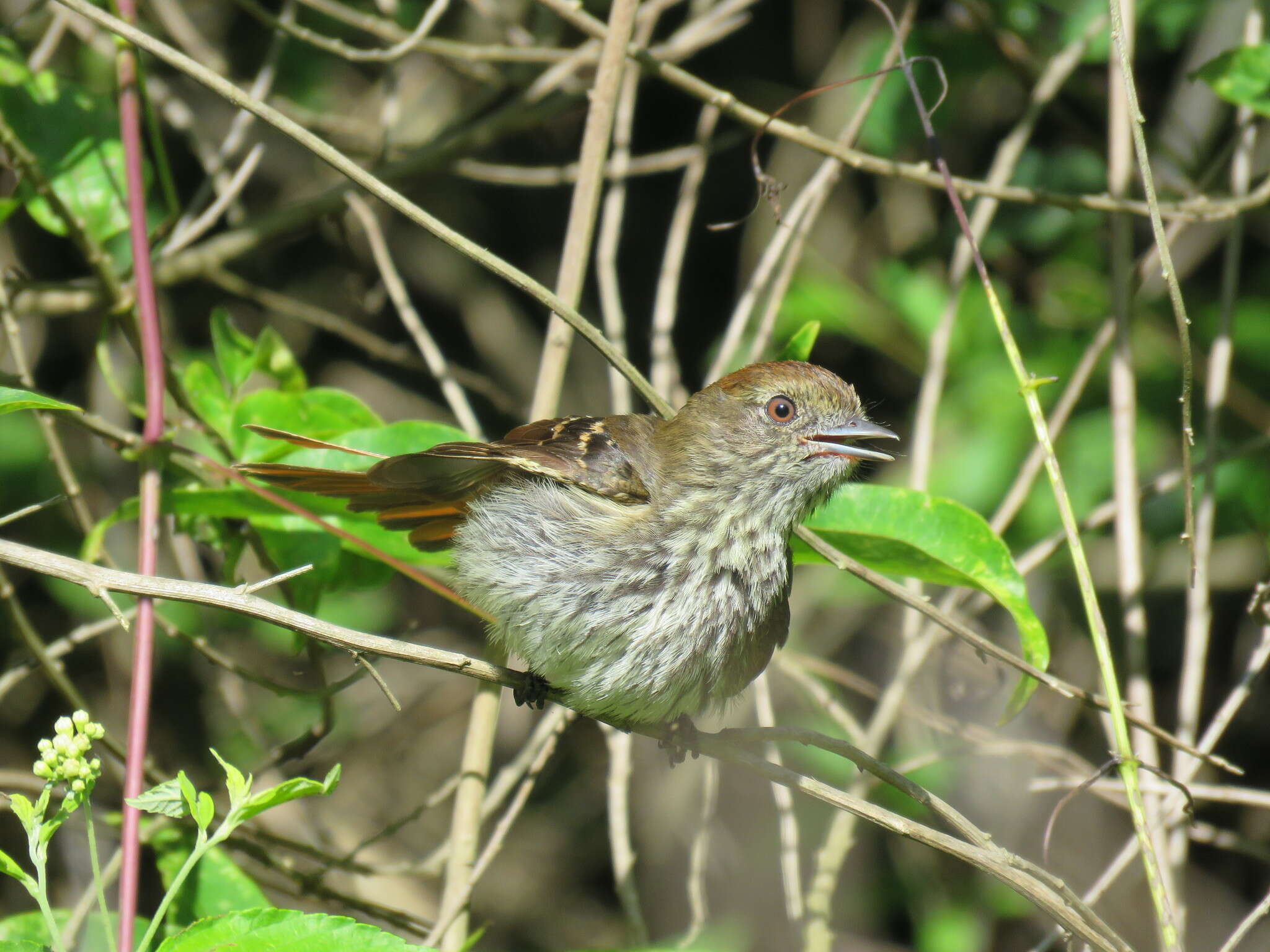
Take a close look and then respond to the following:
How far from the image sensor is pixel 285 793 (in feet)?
5.57

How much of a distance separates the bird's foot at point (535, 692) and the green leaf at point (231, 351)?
1076 mm

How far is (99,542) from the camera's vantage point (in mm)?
2850

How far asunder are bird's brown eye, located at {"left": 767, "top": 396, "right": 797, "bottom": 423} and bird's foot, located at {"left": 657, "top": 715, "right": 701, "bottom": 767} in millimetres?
761

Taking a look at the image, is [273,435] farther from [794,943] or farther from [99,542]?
[794,943]

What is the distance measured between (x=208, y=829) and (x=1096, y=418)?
314cm

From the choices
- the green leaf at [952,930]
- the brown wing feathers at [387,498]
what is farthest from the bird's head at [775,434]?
the green leaf at [952,930]

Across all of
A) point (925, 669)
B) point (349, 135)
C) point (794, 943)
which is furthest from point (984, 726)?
point (349, 135)

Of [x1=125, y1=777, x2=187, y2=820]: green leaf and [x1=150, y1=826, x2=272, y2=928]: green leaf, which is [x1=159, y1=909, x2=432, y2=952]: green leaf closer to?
[x1=125, y1=777, x2=187, y2=820]: green leaf

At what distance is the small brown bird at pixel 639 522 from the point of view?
101 inches

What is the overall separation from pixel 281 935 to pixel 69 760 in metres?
0.40

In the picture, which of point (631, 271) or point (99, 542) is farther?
point (631, 271)

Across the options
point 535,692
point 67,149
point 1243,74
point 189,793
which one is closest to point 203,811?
point 189,793

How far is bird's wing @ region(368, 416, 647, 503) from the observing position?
8.79 ft

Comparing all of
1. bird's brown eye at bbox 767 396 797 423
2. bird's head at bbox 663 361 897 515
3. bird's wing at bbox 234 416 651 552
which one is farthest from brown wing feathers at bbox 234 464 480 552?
bird's brown eye at bbox 767 396 797 423
